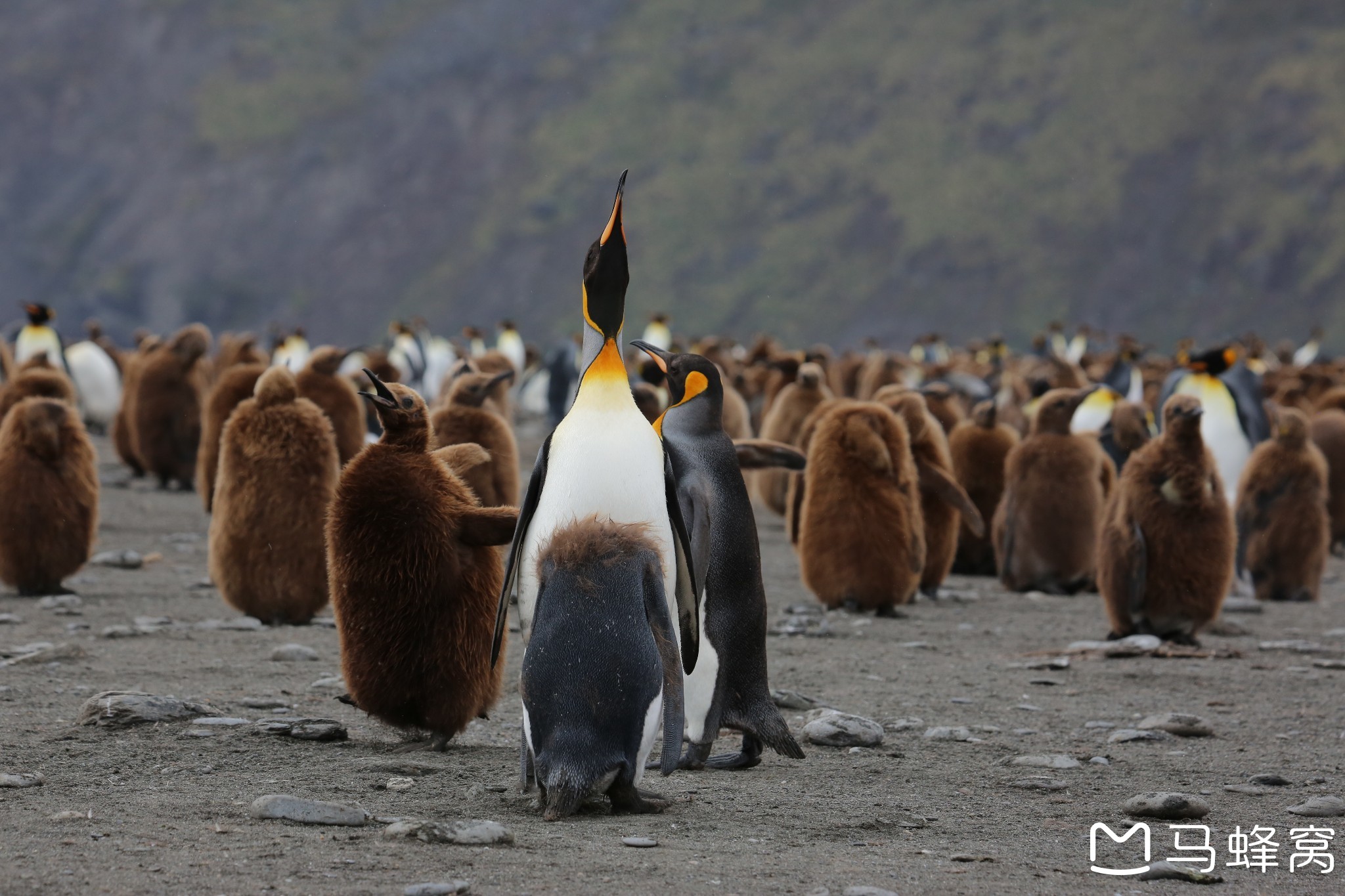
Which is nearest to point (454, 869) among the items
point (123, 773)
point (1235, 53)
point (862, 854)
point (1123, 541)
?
point (862, 854)

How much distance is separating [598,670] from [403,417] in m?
1.15

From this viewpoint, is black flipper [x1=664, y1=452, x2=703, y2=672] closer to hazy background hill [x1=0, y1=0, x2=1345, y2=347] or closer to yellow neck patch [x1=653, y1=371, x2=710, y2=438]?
yellow neck patch [x1=653, y1=371, x2=710, y2=438]

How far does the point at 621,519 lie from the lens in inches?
156

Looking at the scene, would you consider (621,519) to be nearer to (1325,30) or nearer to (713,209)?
(713,209)

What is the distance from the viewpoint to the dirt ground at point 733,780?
3.37m

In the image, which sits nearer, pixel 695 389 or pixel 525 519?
pixel 525 519

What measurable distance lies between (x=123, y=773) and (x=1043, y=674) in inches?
144

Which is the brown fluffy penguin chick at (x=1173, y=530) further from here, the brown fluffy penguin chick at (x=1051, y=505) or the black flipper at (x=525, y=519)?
the black flipper at (x=525, y=519)

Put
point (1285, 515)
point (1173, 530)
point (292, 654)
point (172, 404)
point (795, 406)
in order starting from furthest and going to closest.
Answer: point (172, 404) < point (795, 406) < point (1285, 515) < point (1173, 530) < point (292, 654)

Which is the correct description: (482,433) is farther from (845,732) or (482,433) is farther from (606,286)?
(606,286)

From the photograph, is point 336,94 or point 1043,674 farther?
point 336,94

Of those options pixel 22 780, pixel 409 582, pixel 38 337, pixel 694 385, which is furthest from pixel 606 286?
pixel 38 337

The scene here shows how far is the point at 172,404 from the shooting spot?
1222cm

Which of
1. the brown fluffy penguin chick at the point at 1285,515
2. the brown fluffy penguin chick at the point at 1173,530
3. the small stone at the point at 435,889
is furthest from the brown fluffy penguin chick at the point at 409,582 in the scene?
the brown fluffy penguin chick at the point at 1285,515
